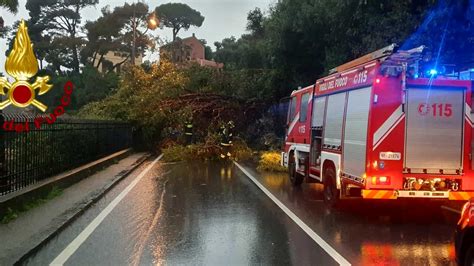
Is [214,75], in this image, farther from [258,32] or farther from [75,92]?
[75,92]

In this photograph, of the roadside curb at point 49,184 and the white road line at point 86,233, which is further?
the roadside curb at point 49,184

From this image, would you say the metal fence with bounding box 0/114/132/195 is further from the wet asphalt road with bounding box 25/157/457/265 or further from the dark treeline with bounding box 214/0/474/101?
the dark treeline with bounding box 214/0/474/101

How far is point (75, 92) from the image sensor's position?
6122 cm

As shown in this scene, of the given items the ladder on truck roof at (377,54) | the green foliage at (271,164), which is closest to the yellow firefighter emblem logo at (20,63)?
the ladder on truck roof at (377,54)

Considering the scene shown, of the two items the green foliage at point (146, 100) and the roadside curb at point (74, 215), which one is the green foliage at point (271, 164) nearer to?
the roadside curb at point (74, 215)

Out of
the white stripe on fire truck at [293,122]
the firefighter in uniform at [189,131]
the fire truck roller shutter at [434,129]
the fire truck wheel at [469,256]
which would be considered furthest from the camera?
the firefighter in uniform at [189,131]

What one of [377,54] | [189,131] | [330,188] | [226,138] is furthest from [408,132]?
[189,131]

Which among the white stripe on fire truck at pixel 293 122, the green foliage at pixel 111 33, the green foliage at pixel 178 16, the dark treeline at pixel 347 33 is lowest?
the white stripe on fire truck at pixel 293 122

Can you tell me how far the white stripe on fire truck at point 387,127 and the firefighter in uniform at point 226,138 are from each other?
46.6ft

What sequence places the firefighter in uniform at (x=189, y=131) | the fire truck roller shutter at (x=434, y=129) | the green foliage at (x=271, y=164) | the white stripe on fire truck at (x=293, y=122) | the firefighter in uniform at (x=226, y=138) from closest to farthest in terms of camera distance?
1. the fire truck roller shutter at (x=434, y=129)
2. the white stripe on fire truck at (x=293, y=122)
3. the green foliage at (x=271, y=164)
4. the firefighter in uniform at (x=226, y=138)
5. the firefighter in uniform at (x=189, y=131)

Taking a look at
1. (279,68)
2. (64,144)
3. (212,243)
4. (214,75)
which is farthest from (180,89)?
(212,243)

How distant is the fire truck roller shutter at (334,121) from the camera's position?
33.1ft

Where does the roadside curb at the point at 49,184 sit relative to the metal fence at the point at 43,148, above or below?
below

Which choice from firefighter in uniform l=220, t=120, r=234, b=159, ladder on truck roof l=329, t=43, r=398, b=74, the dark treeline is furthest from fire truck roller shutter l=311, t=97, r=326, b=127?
firefighter in uniform l=220, t=120, r=234, b=159
